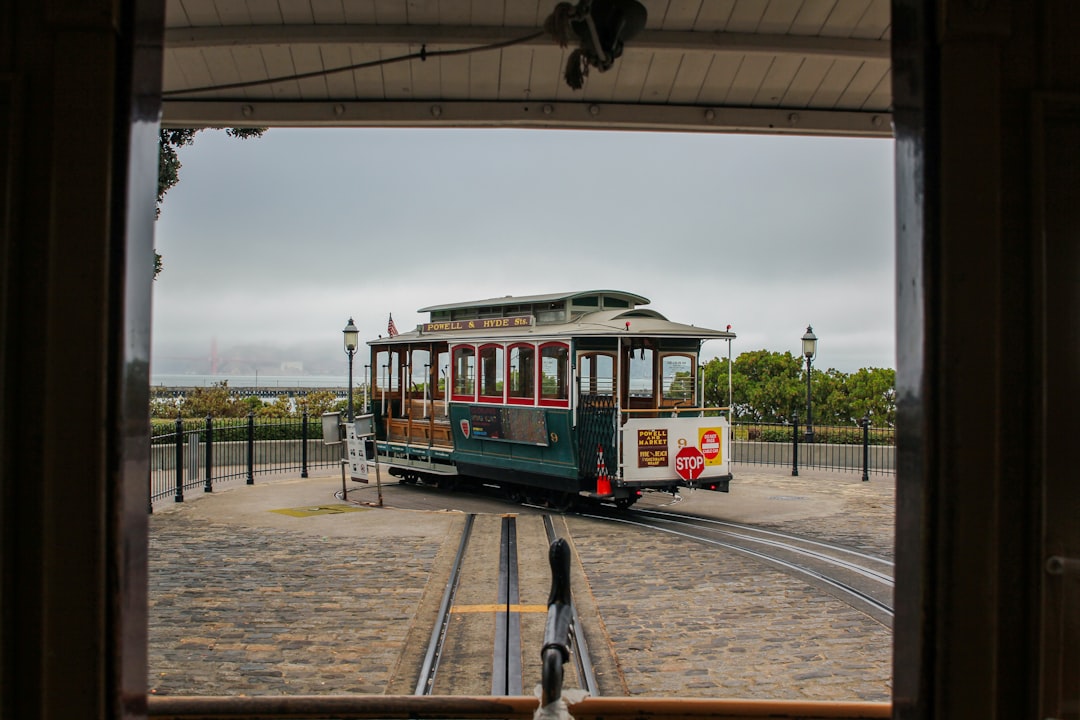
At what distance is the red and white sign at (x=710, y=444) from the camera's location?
39.4ft

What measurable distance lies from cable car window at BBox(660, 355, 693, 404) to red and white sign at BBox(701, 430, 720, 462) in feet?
2.82

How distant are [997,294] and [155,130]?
83.7 inches

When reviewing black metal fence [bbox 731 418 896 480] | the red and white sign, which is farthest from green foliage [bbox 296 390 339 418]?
the red and white sign

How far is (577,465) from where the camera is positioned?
39.3 feet

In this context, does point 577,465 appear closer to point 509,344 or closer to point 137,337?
point 509,344

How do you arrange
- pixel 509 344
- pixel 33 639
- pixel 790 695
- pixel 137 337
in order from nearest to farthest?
1. pixel 33 639
2. pixel 137 337
3. pixel 790 695
4. pixel 509 344

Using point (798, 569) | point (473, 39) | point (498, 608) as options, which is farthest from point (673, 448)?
point (473, 39)

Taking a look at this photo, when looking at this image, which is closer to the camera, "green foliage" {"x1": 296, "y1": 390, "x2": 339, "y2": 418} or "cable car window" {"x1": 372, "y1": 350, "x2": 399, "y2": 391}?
"cable car window" {"x1": 372, "y1": 350, "x2": 399, "y2": 391}

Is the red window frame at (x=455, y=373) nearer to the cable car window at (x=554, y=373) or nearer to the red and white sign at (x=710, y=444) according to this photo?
the cable car window at (x=554, y=373)

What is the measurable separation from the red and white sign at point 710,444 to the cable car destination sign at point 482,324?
3700 mm

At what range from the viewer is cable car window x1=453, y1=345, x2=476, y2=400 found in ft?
46.3

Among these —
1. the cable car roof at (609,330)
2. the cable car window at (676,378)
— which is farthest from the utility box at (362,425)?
the cable car window at (676,378)

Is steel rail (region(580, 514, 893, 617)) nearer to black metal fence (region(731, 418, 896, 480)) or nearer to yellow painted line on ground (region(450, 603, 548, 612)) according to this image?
yellow painted line on ground (region(450, 603, 548, 612))

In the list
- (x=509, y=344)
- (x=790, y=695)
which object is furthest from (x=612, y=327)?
(x=790, y=695)
